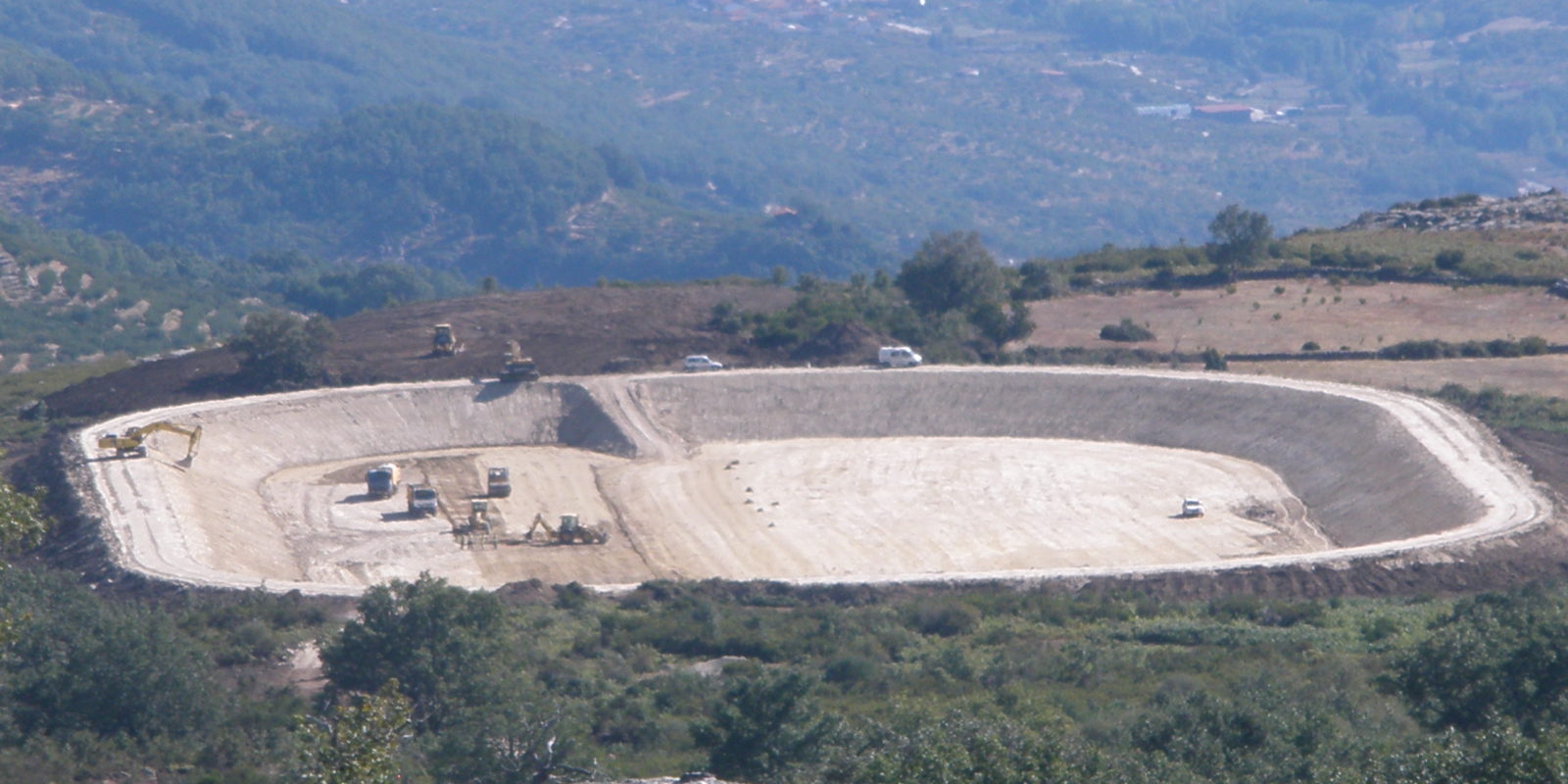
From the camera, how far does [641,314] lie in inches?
3191

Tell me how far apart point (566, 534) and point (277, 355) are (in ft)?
65.8

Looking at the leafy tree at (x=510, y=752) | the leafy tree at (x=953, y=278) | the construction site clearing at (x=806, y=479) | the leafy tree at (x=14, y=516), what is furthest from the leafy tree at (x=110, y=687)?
the leafy tree at (x=953, y=278)

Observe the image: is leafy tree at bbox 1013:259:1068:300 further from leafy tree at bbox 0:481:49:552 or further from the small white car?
leafy tree at bbox 0:481:49:552

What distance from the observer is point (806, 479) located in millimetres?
63438

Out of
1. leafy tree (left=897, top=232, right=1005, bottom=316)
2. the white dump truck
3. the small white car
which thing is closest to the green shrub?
leafy tree (left=897, top=232, right=1005, bottom=316)

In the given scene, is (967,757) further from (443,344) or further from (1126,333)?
(1126,333)

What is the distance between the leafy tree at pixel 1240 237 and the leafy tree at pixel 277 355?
47.3m

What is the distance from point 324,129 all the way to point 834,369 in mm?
114217

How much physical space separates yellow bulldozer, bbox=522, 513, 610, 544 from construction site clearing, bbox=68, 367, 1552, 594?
0.12 metres

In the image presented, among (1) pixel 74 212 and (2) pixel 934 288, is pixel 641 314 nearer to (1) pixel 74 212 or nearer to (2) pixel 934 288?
(2) pixel 934 288

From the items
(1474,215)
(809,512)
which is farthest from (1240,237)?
(809,512)

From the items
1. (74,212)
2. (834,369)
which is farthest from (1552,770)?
(74,212)

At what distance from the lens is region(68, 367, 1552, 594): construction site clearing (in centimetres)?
5247

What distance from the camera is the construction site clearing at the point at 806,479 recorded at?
52.5m
